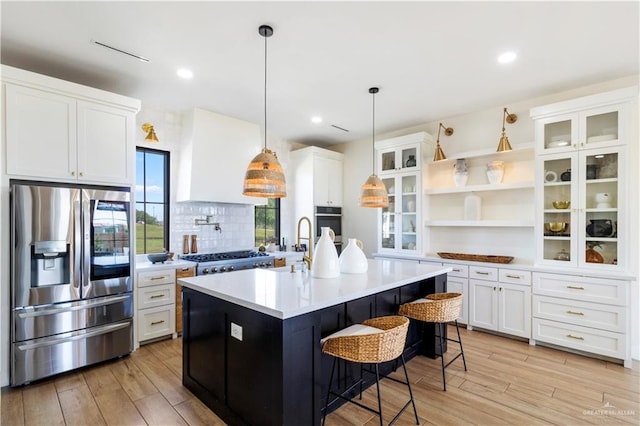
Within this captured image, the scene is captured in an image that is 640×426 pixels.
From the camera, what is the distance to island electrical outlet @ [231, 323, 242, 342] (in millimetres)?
2033

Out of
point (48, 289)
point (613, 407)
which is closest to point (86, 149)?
point (48, 289)

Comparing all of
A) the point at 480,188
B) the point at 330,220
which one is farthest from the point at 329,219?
the point at 480,188

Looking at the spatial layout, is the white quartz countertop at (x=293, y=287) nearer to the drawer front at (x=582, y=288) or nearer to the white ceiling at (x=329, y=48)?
the drawer front at (x=582, y=288)

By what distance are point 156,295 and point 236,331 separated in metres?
1.95

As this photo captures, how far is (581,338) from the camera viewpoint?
3246mm

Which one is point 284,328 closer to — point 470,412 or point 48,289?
point 470,412

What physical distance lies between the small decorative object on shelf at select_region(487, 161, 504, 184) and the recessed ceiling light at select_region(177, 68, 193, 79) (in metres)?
3.71

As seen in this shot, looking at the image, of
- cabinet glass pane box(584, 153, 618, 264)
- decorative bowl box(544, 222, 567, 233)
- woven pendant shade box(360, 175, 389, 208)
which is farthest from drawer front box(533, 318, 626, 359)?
woven pendant shade box(360, 175, 389, 208)

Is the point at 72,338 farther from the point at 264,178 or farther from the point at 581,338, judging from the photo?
the point at 581,338

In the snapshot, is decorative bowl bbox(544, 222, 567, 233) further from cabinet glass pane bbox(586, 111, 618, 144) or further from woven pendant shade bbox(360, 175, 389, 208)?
woven pendant shade bbox(360, 175, 389, 208)

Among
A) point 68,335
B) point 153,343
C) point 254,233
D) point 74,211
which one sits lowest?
point 153,343

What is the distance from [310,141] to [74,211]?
153 inches

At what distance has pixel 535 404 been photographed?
2.39 meters

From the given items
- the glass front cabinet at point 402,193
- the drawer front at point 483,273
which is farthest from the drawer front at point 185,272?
the drawer front at point 483,273
